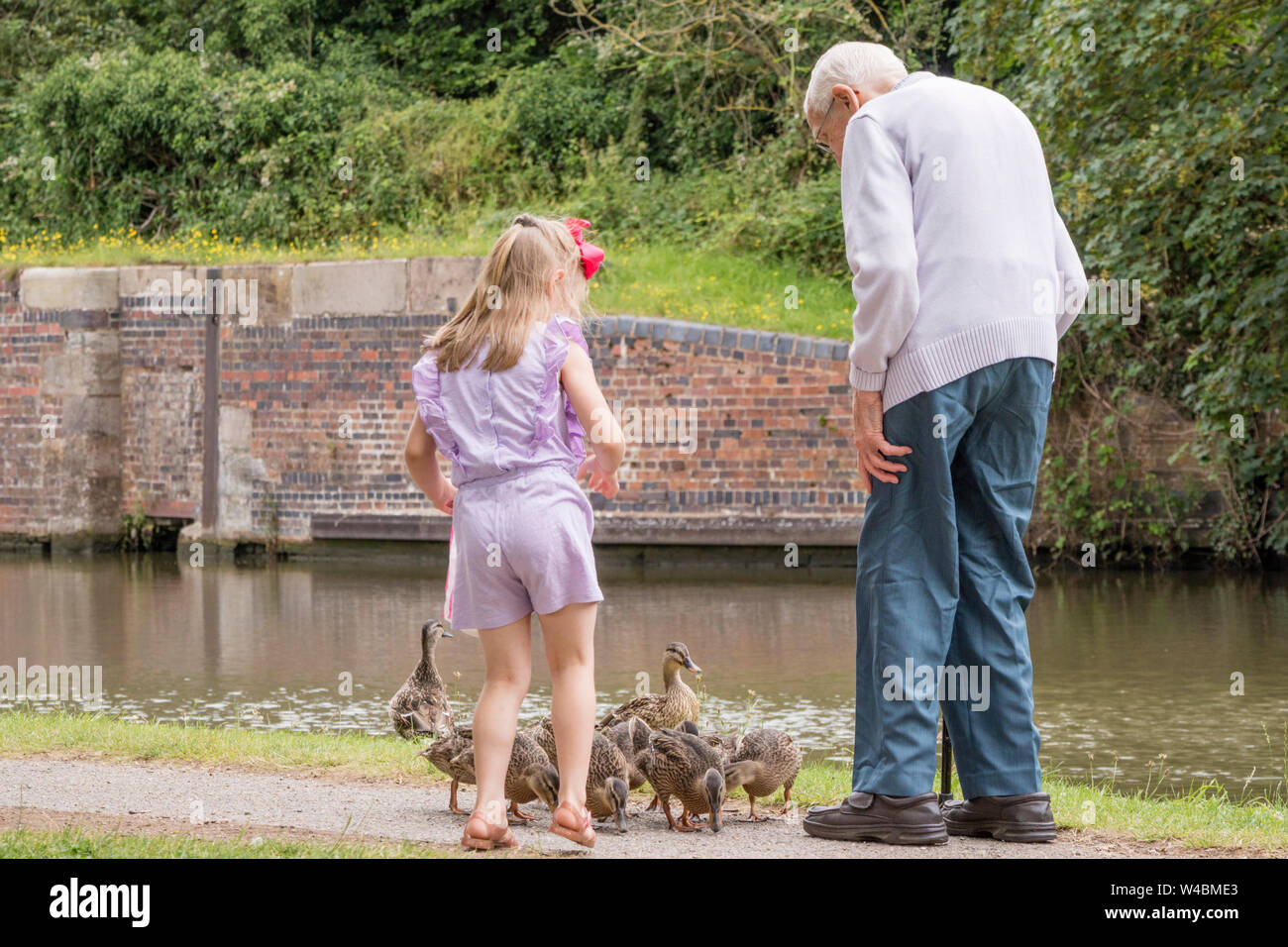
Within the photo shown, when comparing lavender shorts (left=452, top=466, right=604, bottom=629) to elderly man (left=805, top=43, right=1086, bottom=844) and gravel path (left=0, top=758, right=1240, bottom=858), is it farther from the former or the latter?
elderly man (left=805, top=43, right=1086, bottom=844)

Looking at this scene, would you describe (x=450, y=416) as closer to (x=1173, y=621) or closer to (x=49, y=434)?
(x=1173, y=621)

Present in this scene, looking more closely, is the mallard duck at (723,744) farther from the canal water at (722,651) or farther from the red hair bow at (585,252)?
the canal water at (722,651)

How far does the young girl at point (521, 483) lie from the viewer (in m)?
4.43

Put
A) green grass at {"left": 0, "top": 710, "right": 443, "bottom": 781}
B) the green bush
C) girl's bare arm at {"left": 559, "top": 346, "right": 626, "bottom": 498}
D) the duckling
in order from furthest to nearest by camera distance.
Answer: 1. the green bush
2. green grass at {"left": 0, "top": 710, "right": 443, "bottom": 781}
3. the duckling
4. girl's bare arm at {"left": 559, "top": 346, "right": 626, "bottom": 498}

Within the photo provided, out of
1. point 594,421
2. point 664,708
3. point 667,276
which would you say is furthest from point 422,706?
point 667,276

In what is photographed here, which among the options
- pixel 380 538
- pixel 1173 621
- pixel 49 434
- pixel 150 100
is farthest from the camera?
pixel 150 100

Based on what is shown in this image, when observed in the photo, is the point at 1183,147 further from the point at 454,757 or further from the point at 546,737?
the point at 454,757

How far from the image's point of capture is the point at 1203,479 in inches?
658

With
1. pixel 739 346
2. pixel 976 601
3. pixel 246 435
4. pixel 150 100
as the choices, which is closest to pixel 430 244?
pixel 246 435

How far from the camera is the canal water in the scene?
838 cm

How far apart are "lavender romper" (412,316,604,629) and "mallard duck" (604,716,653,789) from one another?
2.98 feet

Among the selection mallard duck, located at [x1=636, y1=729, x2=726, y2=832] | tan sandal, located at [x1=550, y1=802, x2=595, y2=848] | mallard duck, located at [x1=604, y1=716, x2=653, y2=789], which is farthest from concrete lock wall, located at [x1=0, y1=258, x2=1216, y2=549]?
tan sandal, located at [x1=550, y1=802, x2=595, y2=848]

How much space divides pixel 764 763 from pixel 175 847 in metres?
1.86
